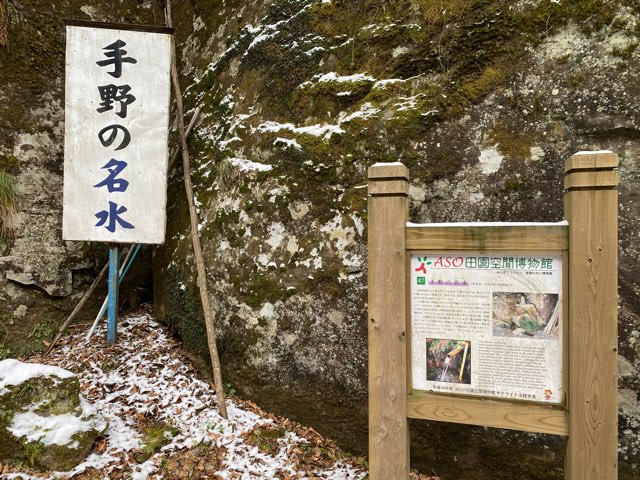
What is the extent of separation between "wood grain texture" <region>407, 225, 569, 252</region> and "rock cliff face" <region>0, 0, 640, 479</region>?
123cm

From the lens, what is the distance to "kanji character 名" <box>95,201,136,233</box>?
486 cm

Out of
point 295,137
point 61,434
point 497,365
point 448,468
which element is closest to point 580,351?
point 497,365

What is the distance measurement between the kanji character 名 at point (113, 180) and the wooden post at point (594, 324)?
4600 mm

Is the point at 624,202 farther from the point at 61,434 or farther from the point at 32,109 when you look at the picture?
the point at 32,109

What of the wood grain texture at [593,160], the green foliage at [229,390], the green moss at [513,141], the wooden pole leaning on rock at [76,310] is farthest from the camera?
→ the wooden pole leaning on rock at [76,310]

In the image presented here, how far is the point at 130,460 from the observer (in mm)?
3684

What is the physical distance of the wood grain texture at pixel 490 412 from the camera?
2205mm

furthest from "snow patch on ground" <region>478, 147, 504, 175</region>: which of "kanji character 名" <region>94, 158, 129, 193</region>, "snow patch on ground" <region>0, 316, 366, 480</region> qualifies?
"kanji character 名" <region>94, 158, 129, 193</region>

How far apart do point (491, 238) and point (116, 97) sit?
15.2ft

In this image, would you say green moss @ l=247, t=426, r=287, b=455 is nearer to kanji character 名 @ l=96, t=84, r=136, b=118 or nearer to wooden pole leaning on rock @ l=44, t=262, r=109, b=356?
wooden pole leaning on rock @ l=44, t=262, r=109, b=356

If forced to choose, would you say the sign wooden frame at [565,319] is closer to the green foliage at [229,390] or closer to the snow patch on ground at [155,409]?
the snow patch on ground at [155,409]

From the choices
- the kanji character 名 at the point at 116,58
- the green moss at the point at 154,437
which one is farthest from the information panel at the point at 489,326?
the kanji character 名 at the point at 116,58

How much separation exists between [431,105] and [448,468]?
10.6ft

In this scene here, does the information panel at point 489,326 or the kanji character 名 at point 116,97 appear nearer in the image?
the information panel at point 489,326
